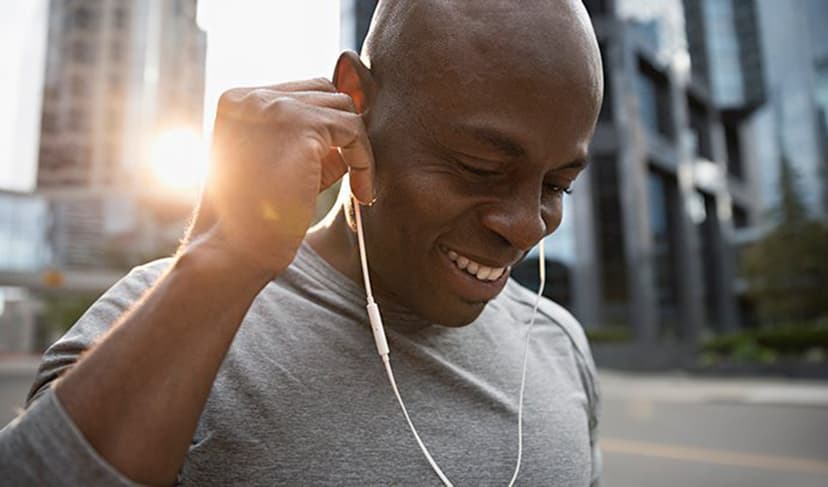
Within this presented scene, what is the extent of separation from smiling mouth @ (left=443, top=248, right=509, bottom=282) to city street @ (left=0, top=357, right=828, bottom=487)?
618cm

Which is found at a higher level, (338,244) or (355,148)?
(355,148)

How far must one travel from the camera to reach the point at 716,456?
8.39m

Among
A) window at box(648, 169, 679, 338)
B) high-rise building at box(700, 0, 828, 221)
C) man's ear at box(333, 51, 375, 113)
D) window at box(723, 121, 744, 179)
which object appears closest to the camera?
man's ear at box(333, 51, 375, 113)

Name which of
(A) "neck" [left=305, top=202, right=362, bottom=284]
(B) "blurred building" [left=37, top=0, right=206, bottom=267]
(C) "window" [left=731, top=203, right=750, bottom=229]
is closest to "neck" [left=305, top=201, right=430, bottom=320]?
(A) "neck" [left=305, top=202, right=362, bottom=284]

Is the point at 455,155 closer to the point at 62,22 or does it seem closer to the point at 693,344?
the point at 693,344

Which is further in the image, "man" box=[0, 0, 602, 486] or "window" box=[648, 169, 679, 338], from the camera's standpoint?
"window" box=[648, 169, 679, 338]

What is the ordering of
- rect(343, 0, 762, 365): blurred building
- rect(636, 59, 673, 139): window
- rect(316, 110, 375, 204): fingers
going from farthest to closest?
rect(636, 59, 673, 139): window
rect(343, 0, 762, 365): blurred building
rect(316, 110, 375, 204): fingers

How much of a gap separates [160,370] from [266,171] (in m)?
0.32

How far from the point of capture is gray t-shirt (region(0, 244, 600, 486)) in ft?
3.88

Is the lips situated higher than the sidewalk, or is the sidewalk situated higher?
the lips

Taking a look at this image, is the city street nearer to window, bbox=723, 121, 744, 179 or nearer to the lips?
the lips

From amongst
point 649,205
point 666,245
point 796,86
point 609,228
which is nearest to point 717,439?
point 609,228

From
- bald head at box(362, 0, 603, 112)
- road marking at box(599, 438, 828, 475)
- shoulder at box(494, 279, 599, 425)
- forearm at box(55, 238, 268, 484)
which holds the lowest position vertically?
road marking at box(599, 438, 828, 475)

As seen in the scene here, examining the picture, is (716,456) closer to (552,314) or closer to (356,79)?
(552,314)
